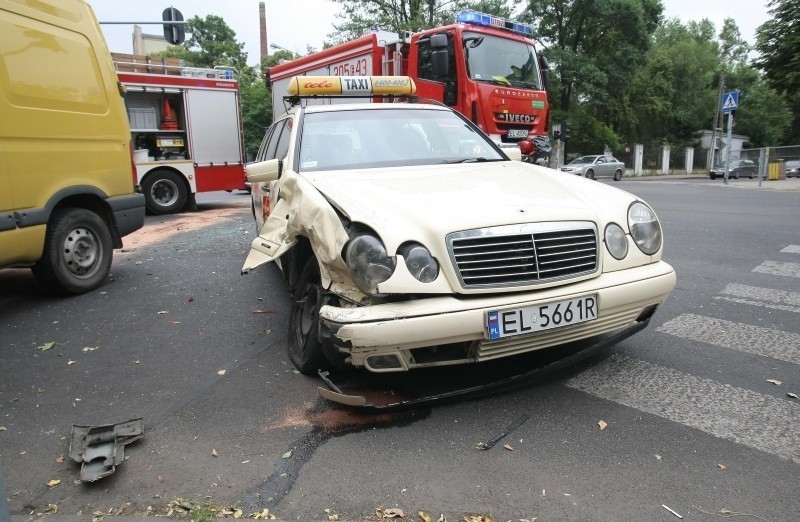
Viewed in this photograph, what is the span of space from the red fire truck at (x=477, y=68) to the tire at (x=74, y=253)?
543 centimetres

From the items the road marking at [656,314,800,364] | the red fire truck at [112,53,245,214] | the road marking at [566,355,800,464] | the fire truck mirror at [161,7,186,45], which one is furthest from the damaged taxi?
the fire truck mirror at [161,7,186,45]

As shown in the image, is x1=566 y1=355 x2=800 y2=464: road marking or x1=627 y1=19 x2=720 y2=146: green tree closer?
x1=566 y1=355 x2=800 y2=464: road marking

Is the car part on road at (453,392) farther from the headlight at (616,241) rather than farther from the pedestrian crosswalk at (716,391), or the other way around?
the headlight at (616,241)

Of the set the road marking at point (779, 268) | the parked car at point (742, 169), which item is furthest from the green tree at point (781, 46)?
the road marking at point (779, 268)

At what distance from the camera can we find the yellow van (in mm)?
4777

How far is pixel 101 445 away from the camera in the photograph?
2766 mm

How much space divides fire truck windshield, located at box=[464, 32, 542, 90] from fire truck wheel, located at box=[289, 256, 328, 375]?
7.93m

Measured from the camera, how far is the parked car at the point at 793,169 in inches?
1083

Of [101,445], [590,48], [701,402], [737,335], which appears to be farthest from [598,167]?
[101,445]

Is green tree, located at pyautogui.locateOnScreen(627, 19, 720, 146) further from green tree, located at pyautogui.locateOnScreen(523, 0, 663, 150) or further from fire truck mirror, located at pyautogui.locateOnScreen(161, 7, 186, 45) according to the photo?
fire truck mirror, located at pyautogui.locateOnScreen(161, 7, 186, 45)

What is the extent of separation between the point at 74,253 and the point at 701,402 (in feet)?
18.1

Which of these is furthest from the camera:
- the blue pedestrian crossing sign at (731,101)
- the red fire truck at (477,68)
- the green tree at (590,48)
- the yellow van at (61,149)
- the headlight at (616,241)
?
the green tree at (590,48)

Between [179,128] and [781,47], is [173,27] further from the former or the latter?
[781,47]

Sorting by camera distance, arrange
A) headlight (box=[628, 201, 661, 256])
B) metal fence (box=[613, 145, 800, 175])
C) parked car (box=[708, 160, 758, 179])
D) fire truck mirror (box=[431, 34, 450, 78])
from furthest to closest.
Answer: metal fence (box=[613, 145, 800, 175]), parked car (box=[708, 160, 758, 179]), fire truck mirror (box=[431, 34, 450, 78]), headlight (box=[628, 201, 661, 256])
